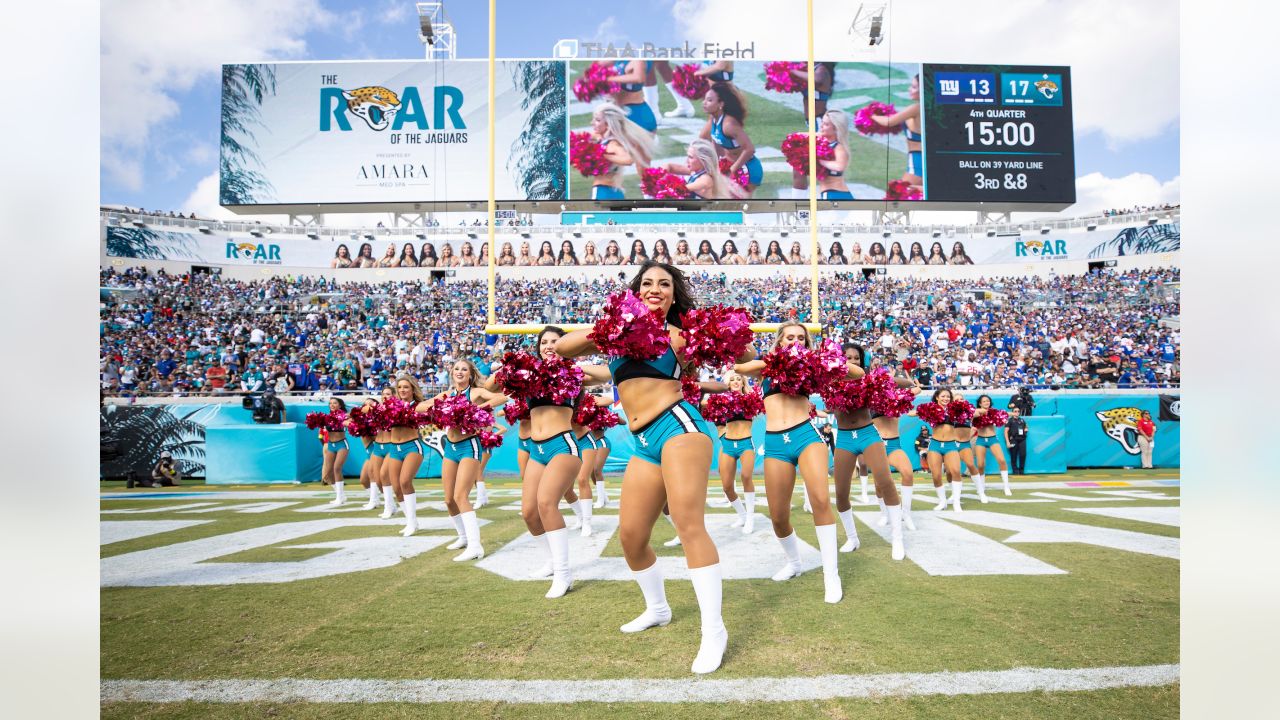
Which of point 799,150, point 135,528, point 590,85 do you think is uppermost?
point 590,85

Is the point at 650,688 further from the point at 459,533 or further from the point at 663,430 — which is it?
the point at 459,533

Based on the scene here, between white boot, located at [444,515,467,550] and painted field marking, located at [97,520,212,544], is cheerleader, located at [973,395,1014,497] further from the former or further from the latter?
painted field marking, located at [97,520,212,544]

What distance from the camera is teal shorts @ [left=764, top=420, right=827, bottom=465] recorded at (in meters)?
4.93

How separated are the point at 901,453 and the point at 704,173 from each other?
29.4 meters

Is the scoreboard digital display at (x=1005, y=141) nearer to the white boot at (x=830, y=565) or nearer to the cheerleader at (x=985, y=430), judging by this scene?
the cheerleader at (x=985, y=430)

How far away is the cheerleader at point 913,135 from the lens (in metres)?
34.3

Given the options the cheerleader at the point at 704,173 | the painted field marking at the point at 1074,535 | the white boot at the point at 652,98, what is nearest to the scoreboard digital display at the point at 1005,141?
the cheerleader at the point at 704,173

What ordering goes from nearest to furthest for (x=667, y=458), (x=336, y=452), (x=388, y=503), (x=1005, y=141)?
(x=667, y=458)
(x=388, y=503)
(x=336, y=452)
(x=1005, y=141)

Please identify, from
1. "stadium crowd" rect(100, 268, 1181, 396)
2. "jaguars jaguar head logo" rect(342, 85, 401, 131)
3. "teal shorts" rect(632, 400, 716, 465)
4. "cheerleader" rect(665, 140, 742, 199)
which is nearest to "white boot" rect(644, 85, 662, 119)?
"cheerleader" rect(665, 140, 742, 199)

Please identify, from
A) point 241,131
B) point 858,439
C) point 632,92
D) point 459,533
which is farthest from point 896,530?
point 241,131

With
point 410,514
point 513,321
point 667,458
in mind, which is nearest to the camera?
point 667,458

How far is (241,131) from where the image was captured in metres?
34.4

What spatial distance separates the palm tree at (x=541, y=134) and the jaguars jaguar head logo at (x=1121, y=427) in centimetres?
2554

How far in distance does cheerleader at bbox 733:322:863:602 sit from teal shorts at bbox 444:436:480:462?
10.7 feet
